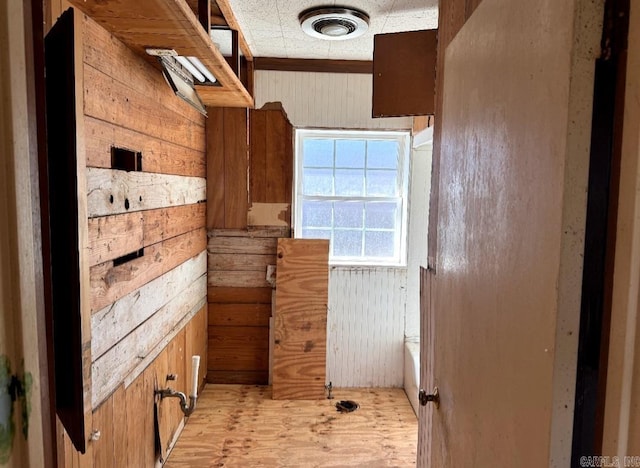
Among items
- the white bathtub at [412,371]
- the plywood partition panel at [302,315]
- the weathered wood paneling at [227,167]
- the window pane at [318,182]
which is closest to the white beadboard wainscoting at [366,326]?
the white bathtub at [412,371]

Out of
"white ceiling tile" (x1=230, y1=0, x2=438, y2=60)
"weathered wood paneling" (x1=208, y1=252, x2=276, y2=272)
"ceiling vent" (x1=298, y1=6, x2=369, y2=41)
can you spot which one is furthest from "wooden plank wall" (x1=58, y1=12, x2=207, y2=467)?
"ceiling vent" (x1=298, y1=6, x2=369, y2=41)

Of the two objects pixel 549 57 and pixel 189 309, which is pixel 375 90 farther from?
pixel 189 309

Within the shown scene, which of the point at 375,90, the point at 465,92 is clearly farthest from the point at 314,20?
the point at 465,92

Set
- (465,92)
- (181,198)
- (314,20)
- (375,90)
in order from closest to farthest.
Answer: (465,92) → (375,90) → (314,20) → (181,198)

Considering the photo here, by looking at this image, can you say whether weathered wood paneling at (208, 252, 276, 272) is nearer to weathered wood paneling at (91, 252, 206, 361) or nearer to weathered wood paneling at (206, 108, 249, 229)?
weathered wood paneling at (206, 108, 249, 229)

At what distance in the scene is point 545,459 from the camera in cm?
63

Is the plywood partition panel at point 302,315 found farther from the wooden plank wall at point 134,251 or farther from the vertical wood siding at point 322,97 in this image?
the vertical wood siding at point 322,97

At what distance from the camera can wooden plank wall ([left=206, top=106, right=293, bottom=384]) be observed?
3.11 metres

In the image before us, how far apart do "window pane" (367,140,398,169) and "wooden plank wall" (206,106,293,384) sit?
64 cm

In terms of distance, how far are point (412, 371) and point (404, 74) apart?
6.85ft

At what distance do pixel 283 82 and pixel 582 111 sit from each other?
2809 millimetres

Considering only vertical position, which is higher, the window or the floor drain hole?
the window

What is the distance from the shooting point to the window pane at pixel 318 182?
3.26 metres

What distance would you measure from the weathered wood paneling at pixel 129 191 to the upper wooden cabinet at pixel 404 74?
43.9 inches
